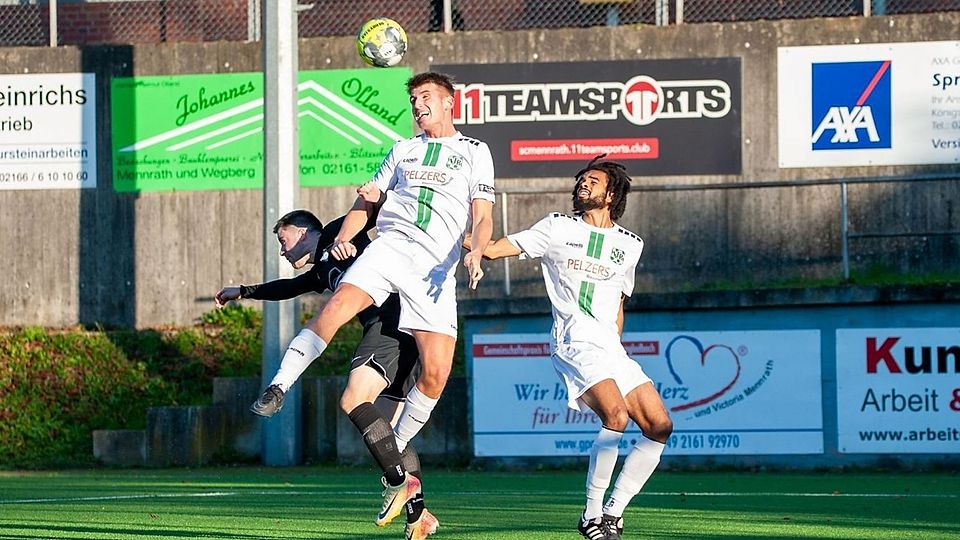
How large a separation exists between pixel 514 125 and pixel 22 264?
23.4 feet

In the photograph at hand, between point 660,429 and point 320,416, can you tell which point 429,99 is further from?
point 320,416

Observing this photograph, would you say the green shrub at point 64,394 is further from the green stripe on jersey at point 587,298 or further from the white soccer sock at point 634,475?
the white soccer sock at point 634,475

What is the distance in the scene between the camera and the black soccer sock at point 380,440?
784cm

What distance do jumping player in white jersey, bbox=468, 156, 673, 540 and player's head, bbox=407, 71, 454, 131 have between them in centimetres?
85

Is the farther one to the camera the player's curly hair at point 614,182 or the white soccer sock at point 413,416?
the white soccer sock at point 413,416

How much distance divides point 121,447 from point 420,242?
1069 cm

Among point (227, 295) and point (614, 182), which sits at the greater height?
point (614, 182)

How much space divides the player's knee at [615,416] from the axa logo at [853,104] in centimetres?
1301

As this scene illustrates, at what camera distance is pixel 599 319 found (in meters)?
8.07

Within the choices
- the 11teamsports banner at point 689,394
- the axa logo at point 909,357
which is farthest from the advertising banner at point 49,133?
the axa logo at point 909,357

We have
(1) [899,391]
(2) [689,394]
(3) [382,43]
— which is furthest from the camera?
(2) [689,394]

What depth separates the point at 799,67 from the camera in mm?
20172

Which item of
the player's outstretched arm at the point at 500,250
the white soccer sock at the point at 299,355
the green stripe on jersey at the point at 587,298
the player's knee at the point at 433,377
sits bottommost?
the player's knee at the point at 433,377

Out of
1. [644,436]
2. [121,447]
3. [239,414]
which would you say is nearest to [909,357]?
[239,414]
